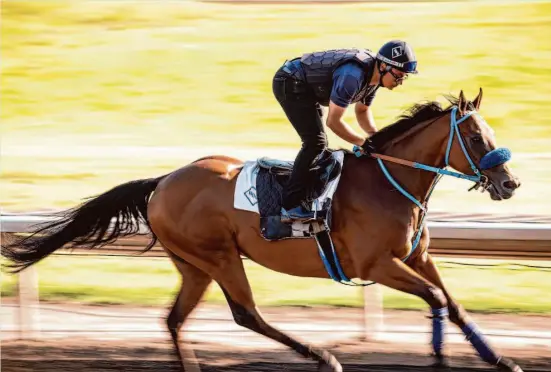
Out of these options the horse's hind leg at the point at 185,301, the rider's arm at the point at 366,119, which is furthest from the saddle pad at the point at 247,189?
the horse's hind leg at the point at 185,301

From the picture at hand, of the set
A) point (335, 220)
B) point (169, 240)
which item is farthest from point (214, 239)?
point (335, 220)

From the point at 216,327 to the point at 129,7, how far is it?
652cm

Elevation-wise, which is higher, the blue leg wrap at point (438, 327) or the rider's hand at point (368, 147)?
the rider's hand at point (368, 147)

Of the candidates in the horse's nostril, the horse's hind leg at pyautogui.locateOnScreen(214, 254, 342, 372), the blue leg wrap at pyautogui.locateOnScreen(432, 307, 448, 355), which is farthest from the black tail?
the horse's nostril

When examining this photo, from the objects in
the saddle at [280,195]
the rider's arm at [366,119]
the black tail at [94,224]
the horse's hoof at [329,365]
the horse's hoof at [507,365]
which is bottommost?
the horse's hoof at [329,365]

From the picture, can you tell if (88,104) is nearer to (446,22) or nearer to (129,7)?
(129,7)

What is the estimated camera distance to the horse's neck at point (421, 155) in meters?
5.84

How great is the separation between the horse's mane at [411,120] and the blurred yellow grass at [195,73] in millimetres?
3828

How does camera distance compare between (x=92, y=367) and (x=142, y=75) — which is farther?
(x=142, y=75)

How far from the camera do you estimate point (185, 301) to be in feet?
20.7

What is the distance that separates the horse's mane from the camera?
19.5 ft

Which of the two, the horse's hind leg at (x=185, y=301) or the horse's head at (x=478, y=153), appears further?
the horse's hind leg at (x=185, y=301)

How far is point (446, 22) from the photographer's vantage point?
11664 millimetres

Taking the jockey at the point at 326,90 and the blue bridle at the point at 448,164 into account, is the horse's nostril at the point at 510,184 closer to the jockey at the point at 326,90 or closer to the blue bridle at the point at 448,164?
the blue bridle at the point at 448,164
